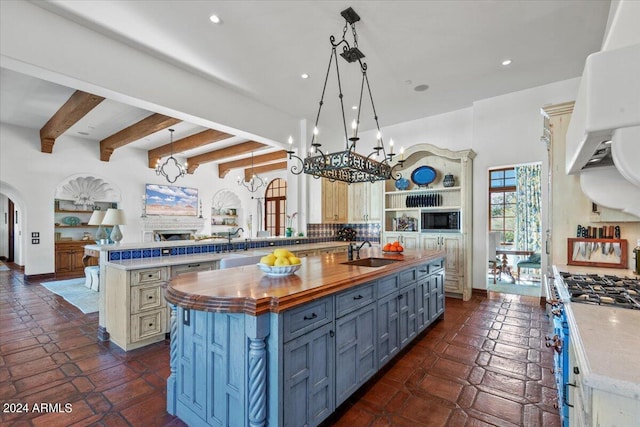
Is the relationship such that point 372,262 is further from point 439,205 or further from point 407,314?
point 439,205

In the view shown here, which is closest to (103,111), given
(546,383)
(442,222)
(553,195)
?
(442,222)

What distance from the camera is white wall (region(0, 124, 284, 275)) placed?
20.2 ft

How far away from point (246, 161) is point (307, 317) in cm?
810

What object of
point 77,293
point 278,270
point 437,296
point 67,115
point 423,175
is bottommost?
point 77,293

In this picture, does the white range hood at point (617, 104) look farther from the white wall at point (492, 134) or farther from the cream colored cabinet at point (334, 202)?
the cream colored cabinet at point (334, 202)

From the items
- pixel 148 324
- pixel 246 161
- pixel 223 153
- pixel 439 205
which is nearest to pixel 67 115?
pixel 223 153

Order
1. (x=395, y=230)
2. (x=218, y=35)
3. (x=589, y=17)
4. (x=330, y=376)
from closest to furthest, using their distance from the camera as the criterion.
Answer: (x=330, y=376)
(x=589, y=17)
(x=218, y=35)
(x=395, y=230)

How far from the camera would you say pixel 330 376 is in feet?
6.05

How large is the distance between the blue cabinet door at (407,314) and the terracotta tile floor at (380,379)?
7.3 inches

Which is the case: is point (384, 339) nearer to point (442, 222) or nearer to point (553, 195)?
point (553, 195)

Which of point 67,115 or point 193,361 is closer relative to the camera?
point 193,361

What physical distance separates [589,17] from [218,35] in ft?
12.5

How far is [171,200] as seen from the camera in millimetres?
8797

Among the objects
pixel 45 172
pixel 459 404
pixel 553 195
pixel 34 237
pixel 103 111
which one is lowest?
pixel 459 404
